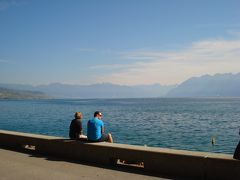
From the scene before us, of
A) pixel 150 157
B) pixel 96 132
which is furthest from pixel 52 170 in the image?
pixel 150 157

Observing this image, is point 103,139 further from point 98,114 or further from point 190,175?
point 190,175

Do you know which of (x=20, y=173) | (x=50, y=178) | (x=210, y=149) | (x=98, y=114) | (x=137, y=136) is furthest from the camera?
(x=137, y=136)

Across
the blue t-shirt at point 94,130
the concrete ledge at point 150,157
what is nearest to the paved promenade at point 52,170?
the concrete ledge at point 150,157

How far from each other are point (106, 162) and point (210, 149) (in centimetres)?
→ 1945

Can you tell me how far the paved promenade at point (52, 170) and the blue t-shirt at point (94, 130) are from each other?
1.03m

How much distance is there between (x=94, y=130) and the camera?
35.4ft

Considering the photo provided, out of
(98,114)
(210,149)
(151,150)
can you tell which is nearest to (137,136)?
(210,149)

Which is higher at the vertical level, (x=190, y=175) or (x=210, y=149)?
(x=190, y=175)

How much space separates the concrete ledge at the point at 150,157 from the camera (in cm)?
780

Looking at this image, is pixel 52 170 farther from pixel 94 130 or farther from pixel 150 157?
pixel 150 157

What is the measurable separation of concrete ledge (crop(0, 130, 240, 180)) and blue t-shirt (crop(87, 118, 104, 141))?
0.37 m

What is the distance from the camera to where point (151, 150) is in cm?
902

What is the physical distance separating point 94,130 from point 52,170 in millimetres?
2110

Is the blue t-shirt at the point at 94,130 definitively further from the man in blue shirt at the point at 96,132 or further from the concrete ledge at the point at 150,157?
the concrete ledge at the point at 150,157
